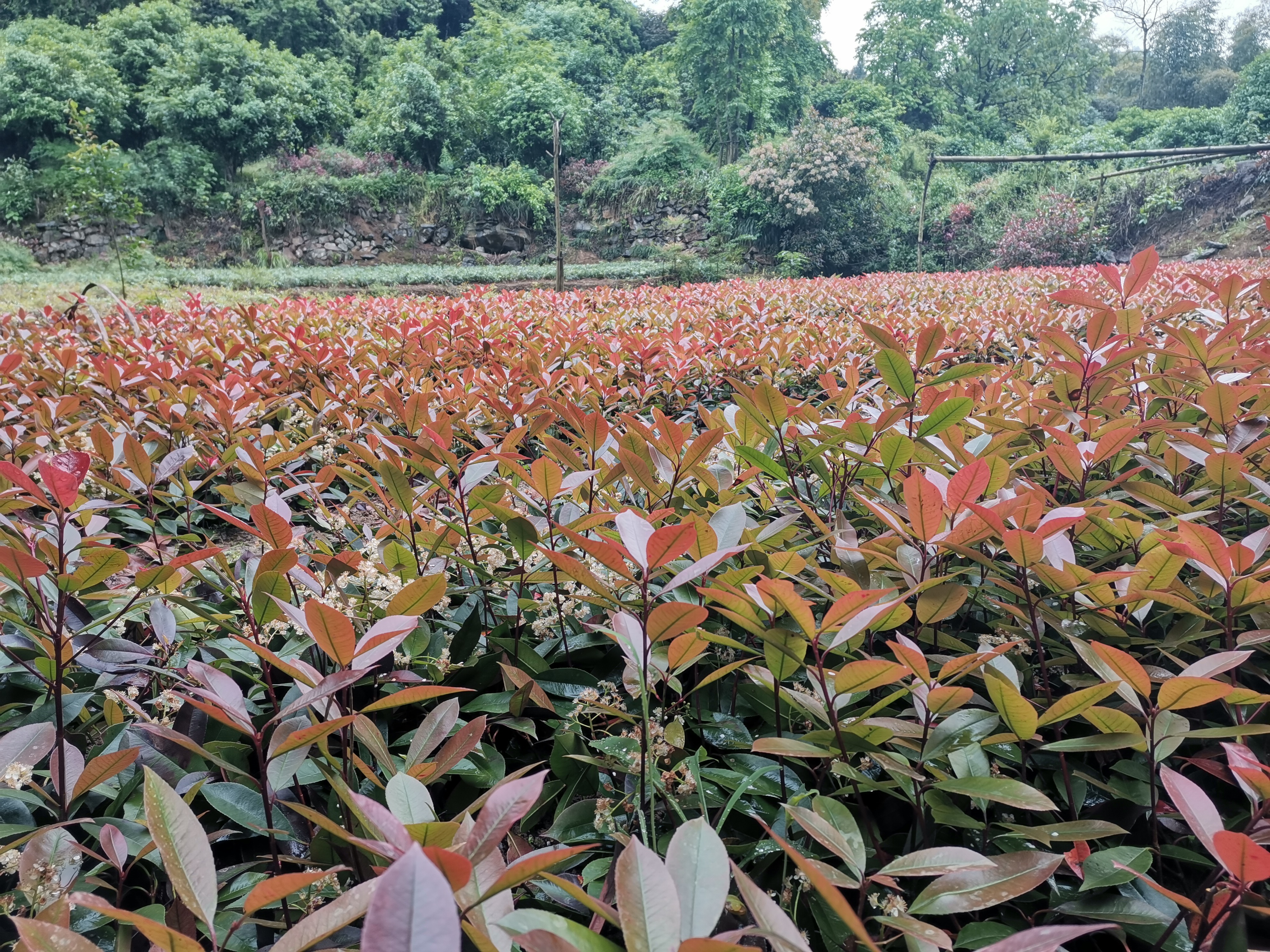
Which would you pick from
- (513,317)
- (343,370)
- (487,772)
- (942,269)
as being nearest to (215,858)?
(487,772)

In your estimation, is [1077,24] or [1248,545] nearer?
[1248,545]

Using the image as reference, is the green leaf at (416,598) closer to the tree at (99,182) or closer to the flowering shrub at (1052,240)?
the tree at (99,182)

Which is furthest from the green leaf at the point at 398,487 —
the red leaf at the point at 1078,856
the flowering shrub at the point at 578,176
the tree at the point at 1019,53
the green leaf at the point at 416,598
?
the tree at the point at 1019,53

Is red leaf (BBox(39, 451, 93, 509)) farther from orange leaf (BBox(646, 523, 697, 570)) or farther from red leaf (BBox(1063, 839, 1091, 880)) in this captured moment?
red leaf (BBox(1063, 839, 1091, 880))

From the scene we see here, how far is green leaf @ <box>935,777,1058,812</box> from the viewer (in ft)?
1.54

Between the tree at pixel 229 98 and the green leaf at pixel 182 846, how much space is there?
26.5m

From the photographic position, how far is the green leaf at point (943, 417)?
0.91 m

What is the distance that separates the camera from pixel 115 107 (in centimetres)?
2052

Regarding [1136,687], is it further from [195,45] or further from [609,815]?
[195,45]

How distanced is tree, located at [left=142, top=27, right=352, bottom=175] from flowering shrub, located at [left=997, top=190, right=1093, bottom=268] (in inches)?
869

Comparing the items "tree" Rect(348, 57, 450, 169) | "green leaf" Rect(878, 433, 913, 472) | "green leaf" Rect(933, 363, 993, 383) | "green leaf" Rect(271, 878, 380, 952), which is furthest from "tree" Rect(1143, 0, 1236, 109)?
"green leaf" Rect(271, 878, 380, 952)

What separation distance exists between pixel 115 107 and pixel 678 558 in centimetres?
2790

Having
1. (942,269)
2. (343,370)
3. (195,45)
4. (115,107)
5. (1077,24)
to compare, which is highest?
(1077,24)

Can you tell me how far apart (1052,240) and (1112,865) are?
1899 centimetres
